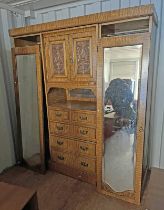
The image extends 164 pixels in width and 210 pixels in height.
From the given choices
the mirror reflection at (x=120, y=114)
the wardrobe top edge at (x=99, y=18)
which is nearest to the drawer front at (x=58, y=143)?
the mirror reflection at (x=120, y=114)

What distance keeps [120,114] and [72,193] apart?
3.44 ft

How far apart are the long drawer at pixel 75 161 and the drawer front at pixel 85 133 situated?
0.88 ft

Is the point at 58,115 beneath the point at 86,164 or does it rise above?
above

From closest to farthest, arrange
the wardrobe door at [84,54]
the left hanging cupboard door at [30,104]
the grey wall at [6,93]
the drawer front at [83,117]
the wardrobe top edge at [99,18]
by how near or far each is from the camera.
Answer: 1. the wardrobe top edge at [99,18]
2. the wardrobe door at [84,54]
3. the drawer front at [83,117]
4. the left hanging cupboard door at [30,104]
5. the grey wall at [6,93]

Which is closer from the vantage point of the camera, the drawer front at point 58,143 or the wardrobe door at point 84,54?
the wardrobe door at point 84,54

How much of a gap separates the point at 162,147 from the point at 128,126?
87cm

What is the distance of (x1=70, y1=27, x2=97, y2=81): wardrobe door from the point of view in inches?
71.9

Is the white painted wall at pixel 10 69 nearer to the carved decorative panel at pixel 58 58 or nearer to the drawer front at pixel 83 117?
the carved decorative panel at pixel 58 58

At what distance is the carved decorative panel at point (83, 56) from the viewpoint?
188 centimetres

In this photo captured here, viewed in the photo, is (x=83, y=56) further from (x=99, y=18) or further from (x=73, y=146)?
(x=73, y=146)

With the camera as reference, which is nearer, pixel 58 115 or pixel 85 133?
pixel 85 133

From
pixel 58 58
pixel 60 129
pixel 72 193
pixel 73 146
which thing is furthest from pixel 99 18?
pixel 72 193

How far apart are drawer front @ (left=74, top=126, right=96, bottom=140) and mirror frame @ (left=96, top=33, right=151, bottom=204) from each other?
0.09 meters

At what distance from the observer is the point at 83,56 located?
1918 mm
